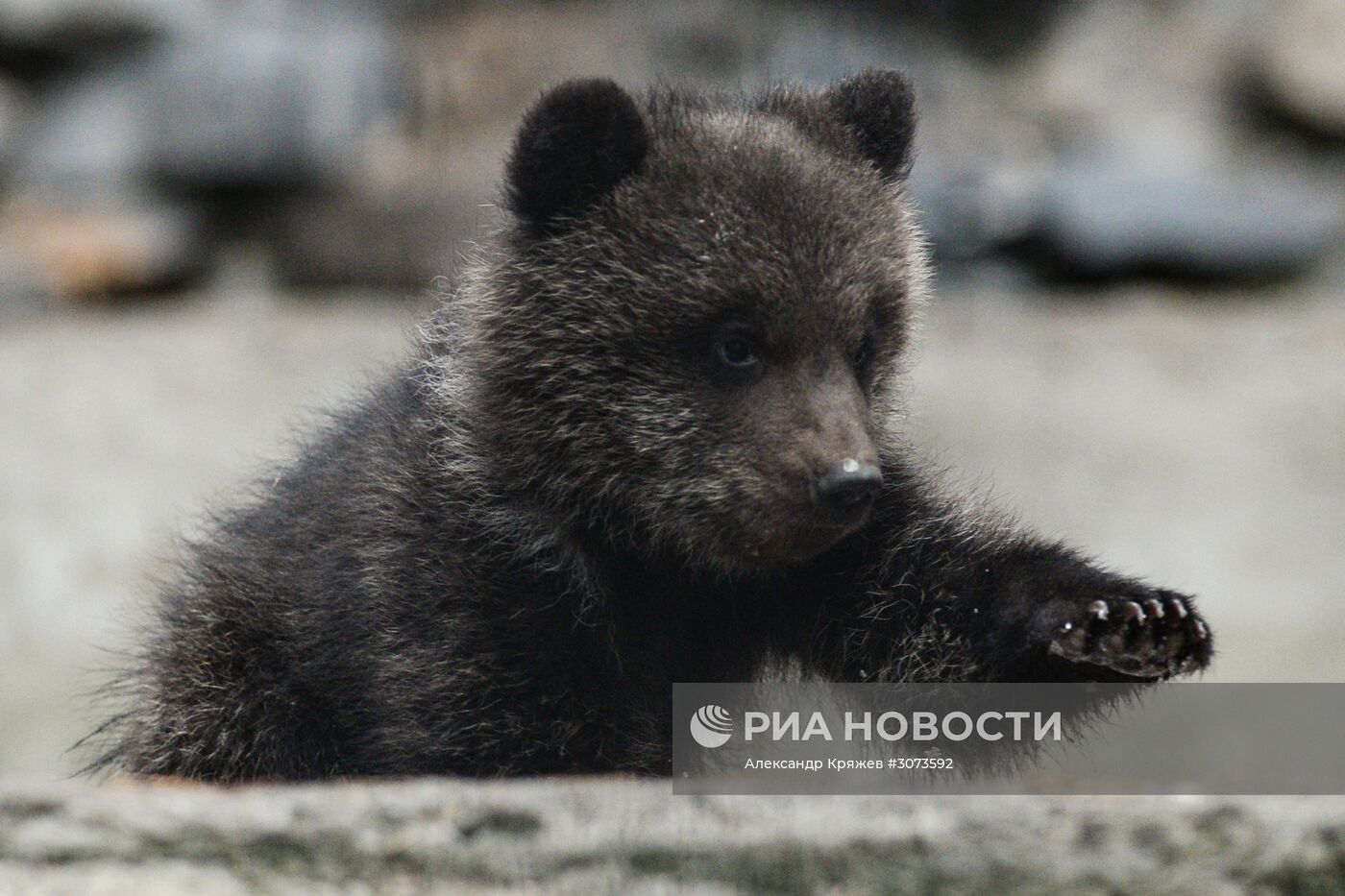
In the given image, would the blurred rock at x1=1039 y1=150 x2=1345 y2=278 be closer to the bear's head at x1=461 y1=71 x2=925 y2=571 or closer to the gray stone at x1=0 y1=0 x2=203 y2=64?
the gray stone at x1=0 y1=0 x2=203 y2=64

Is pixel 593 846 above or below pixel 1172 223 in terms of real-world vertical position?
below

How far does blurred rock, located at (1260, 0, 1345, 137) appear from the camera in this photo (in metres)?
15.9

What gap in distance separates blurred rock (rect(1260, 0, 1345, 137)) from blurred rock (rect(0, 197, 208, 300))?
32.8 ft

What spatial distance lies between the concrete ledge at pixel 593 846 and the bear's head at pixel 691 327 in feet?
4.11

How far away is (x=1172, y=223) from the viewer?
15.2 meters

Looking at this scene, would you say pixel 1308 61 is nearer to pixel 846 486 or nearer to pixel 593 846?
pixel 846 486

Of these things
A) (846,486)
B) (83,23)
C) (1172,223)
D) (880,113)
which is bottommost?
(846,486)

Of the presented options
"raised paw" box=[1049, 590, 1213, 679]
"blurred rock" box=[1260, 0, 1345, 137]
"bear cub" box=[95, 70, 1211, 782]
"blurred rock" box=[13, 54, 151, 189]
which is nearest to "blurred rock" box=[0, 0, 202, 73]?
"blurred rock" box=[13, 54, 151, 189]

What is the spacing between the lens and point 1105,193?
15.2m

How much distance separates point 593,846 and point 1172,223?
42.7ft

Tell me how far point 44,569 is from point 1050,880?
9654mm

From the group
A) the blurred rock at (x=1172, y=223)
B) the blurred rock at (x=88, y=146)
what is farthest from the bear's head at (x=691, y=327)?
the blurred rock at (x=88, y=146)

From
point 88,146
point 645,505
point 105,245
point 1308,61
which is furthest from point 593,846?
point 1308,61

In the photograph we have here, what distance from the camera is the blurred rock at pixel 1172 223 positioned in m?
15.1
